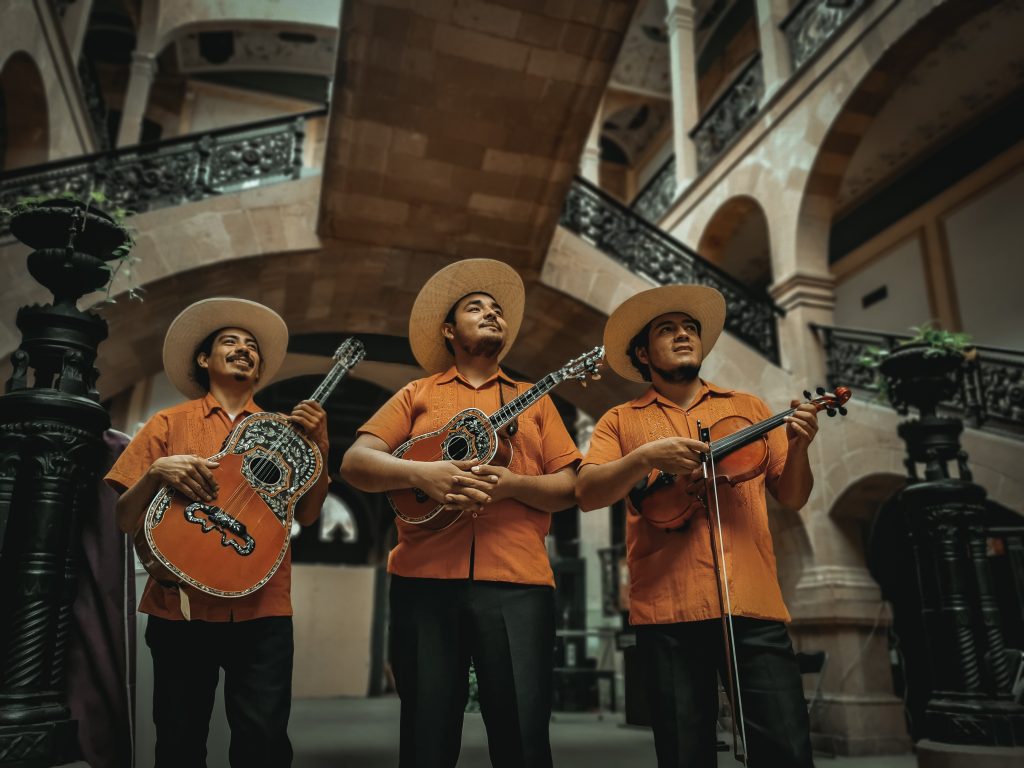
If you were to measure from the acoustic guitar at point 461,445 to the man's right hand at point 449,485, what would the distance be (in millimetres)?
99

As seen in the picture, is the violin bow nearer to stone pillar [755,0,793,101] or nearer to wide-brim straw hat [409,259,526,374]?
wide-brim straw hat [409,259,526,374]

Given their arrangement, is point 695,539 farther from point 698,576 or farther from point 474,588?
point 474,588

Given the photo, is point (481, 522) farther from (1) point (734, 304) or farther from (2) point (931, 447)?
(1) point (734, 304)

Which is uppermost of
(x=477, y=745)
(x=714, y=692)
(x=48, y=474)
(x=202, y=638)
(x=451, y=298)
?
(x=451, y=298)

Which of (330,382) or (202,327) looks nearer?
(330,382)

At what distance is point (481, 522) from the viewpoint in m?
2.07

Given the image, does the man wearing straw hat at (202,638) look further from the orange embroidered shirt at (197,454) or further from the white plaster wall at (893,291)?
the white plaster wall at (893,291)

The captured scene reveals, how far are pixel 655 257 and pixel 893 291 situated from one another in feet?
13.0

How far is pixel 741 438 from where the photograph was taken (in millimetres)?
2072

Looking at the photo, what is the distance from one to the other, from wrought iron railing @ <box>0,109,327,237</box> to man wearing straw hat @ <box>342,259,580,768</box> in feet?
16.3

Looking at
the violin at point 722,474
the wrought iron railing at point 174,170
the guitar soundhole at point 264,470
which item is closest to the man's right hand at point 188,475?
the guitar soundhole at point 264,470

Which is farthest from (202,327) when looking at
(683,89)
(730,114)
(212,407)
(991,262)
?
(683,89)

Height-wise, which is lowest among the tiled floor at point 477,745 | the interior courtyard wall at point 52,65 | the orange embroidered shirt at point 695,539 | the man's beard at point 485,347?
the tiled floor at point 477,745

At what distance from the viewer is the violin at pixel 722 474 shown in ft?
6.84
